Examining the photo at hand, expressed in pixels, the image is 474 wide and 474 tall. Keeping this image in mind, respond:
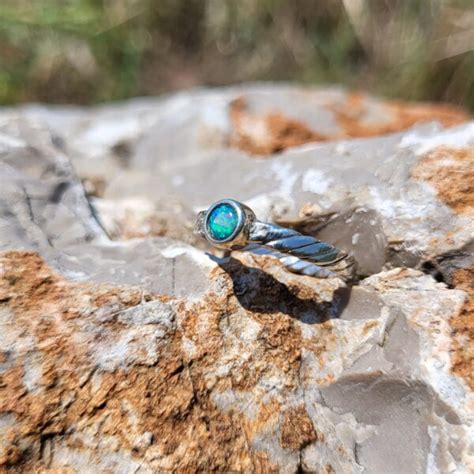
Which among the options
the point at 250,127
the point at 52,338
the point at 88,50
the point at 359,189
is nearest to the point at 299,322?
the point at 359,189

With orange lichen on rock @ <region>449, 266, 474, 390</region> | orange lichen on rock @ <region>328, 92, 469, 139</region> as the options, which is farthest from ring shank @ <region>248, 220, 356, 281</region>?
orange lichen on rock @ <region>328, 92, 469, 139</region>

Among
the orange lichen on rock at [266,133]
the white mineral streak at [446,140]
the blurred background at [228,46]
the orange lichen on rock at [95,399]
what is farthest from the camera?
the blurred background at [228,46]

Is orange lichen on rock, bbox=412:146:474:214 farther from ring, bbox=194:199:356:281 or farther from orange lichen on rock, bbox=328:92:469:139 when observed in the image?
orange lichen on rock, bbox=328:92:469:139

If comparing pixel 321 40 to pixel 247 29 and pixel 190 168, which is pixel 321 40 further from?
pixel 190 168

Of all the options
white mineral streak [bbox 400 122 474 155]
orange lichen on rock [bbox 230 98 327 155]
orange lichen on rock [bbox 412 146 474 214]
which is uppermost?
orange lichen on rock [bbox 230 98 327 155]

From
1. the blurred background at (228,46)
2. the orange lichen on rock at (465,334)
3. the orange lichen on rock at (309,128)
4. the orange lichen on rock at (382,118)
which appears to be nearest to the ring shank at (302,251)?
the orange lichen on rock at (465,334)

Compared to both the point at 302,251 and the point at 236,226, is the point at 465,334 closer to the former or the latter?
the point at 302,251

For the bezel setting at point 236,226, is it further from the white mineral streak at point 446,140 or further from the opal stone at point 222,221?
the white mineral streak at point 446,140
